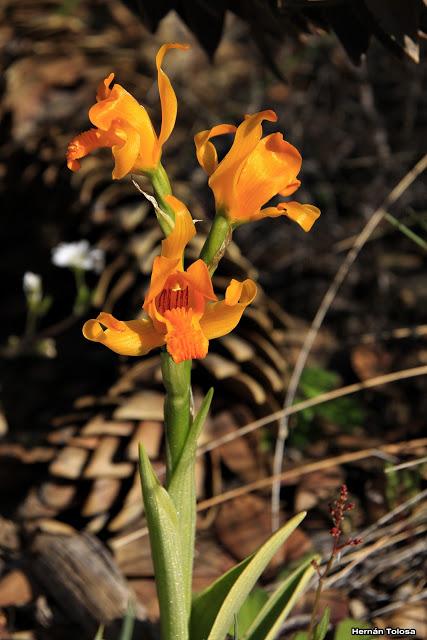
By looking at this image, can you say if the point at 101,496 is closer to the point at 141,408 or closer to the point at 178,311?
the point at 141,408

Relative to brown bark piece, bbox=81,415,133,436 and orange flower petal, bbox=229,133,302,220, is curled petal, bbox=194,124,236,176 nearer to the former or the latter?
orange flower petal, bbox=229,133,302,220

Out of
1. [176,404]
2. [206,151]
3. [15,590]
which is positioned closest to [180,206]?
[206,151]

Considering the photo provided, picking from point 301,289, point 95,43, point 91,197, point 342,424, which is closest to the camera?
point 342,424

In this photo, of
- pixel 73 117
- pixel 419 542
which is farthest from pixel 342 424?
pixel 73 117

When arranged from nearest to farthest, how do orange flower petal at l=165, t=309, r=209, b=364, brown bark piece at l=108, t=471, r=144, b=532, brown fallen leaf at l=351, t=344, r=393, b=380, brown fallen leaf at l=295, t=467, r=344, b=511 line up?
orange flower petal at l=165, t=309, r=209, b=364, brown bark piece at l=108, t=471, r=144, b=532, brown fallen leaf at l=295, t=467, r=344, b=511, brown fallen leaf at l=351, t=344, r=393, b=380

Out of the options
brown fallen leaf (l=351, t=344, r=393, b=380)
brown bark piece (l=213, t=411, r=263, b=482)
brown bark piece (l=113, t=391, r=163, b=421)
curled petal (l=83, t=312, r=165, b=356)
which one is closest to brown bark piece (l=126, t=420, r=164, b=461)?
brown bark piece (l=113, t=391, r=163, b=421)

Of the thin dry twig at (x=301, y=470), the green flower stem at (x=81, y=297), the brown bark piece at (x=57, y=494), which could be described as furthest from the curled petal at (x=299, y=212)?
the green flower stem at (x=81, y=297)

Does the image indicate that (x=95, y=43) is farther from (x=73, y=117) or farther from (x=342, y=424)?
(x=342, y=424)
